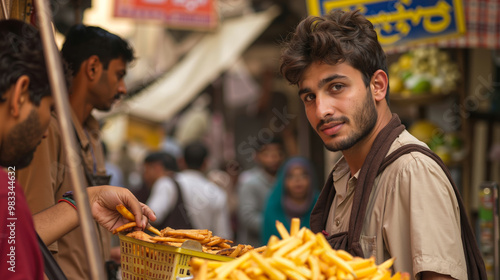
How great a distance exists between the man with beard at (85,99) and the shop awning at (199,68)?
22.7ft

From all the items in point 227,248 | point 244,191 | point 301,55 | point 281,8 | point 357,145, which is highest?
point 281,8

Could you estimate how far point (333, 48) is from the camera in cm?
275

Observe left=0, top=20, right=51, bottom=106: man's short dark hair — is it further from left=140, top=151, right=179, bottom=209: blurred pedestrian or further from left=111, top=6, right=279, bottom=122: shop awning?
left=111, top=6, right=279, bottom=122: shop awning

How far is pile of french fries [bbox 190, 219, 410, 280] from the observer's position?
2016mm

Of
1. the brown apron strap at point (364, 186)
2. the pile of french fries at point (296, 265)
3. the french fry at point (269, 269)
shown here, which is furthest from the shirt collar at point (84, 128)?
the french fry at point (269, 269)

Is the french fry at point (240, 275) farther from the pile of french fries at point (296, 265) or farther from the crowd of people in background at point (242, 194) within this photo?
the crowd of people in background at point (242, 194)

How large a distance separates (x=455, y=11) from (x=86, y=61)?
3.56 metres

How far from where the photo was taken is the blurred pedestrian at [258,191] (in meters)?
8.05

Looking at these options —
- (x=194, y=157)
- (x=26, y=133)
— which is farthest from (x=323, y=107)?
(x=194, y=157)

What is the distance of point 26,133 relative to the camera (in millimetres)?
2195

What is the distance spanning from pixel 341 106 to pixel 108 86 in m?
1.85

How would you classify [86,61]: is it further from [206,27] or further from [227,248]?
[206,27]

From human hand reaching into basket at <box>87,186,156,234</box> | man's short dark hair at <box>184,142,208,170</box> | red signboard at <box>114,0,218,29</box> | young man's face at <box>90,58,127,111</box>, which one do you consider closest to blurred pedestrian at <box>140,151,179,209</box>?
man's short dark hair at <box>184,142,208,170</box>

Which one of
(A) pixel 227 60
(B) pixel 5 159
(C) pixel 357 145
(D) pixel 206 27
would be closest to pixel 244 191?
(D) pixel 206 27
